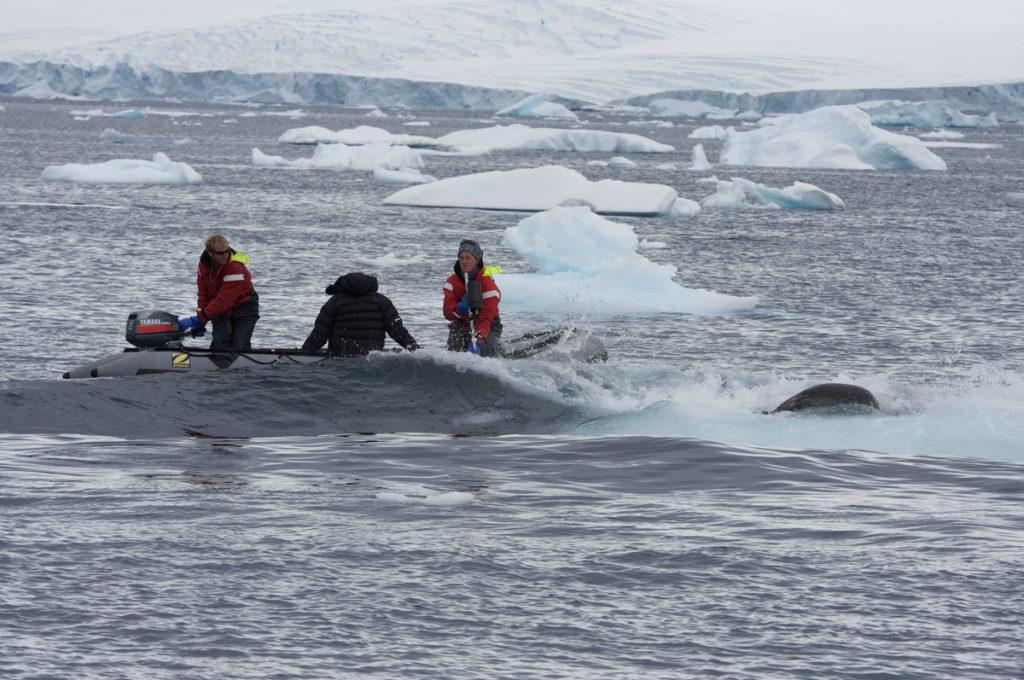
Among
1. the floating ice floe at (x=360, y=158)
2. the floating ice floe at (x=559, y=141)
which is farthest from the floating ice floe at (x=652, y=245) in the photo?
the floating ice floe at (x=559, y=141)

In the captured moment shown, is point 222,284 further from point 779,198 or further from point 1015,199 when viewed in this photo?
point 1015,199

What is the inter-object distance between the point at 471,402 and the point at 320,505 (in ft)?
12.8

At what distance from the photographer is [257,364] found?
1274cm

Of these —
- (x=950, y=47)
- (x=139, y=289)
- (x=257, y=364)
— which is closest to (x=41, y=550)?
(x=257, y=364)

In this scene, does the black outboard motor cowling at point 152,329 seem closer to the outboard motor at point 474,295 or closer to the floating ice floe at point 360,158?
the outboard motor at point 474,295

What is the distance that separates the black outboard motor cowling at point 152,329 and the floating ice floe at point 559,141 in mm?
56248

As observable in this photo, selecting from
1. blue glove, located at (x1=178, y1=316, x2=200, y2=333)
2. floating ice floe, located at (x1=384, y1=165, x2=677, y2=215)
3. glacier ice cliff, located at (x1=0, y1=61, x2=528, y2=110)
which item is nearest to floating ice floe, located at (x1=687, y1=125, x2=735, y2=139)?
glacier ice cliff, located at (x1=0, y1=61, x2=528, y2=110)

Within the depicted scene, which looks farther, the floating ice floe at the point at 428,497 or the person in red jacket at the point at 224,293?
the person in red jacket at the point at 224,293

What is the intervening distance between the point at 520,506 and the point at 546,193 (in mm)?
28548

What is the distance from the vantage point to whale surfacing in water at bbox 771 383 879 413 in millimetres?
12727

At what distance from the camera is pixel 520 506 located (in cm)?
920

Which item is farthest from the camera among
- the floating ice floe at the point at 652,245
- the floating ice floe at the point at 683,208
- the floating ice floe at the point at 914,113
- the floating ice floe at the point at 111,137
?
the floating ice floe at the point at 914,113

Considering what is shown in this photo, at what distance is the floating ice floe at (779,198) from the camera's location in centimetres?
4338

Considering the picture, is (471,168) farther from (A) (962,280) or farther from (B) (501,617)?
(B) (501,617)
